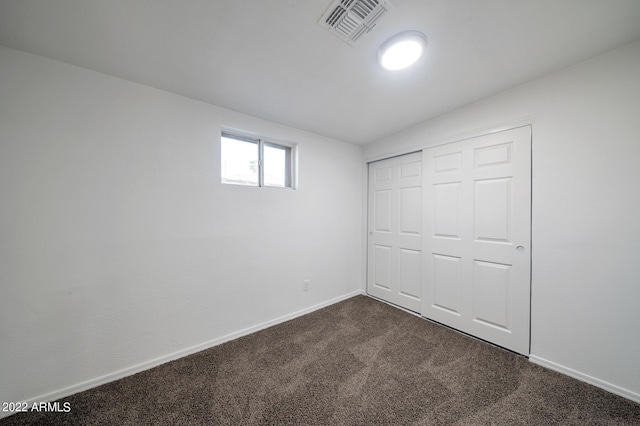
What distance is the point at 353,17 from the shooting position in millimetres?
1196

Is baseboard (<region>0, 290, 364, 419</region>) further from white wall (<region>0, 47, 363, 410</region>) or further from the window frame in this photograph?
the window frame

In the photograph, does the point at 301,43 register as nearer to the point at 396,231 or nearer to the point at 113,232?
the point at 113,232

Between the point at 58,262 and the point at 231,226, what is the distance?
118 centimetres

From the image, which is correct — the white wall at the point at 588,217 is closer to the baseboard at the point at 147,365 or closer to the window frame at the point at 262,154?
the window frame at the point at 262,154

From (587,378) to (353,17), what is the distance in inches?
117

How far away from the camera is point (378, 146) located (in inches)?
123

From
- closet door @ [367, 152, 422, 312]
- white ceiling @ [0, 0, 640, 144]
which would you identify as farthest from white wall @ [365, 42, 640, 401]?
closet door @ [367, 152, 422, 312]

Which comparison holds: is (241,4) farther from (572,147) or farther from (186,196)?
(572,147)

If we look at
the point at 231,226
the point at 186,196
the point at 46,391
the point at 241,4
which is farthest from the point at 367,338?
the point at 241,4

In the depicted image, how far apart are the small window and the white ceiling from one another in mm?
506

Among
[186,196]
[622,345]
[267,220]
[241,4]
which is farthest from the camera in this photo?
[267,220]

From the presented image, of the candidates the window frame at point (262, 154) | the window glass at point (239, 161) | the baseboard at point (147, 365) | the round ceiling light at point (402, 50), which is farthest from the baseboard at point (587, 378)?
the window glass at point (239, 161)

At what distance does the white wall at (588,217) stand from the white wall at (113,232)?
2470 millimetres

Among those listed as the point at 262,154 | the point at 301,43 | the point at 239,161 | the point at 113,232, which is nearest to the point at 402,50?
the point at 301,43
